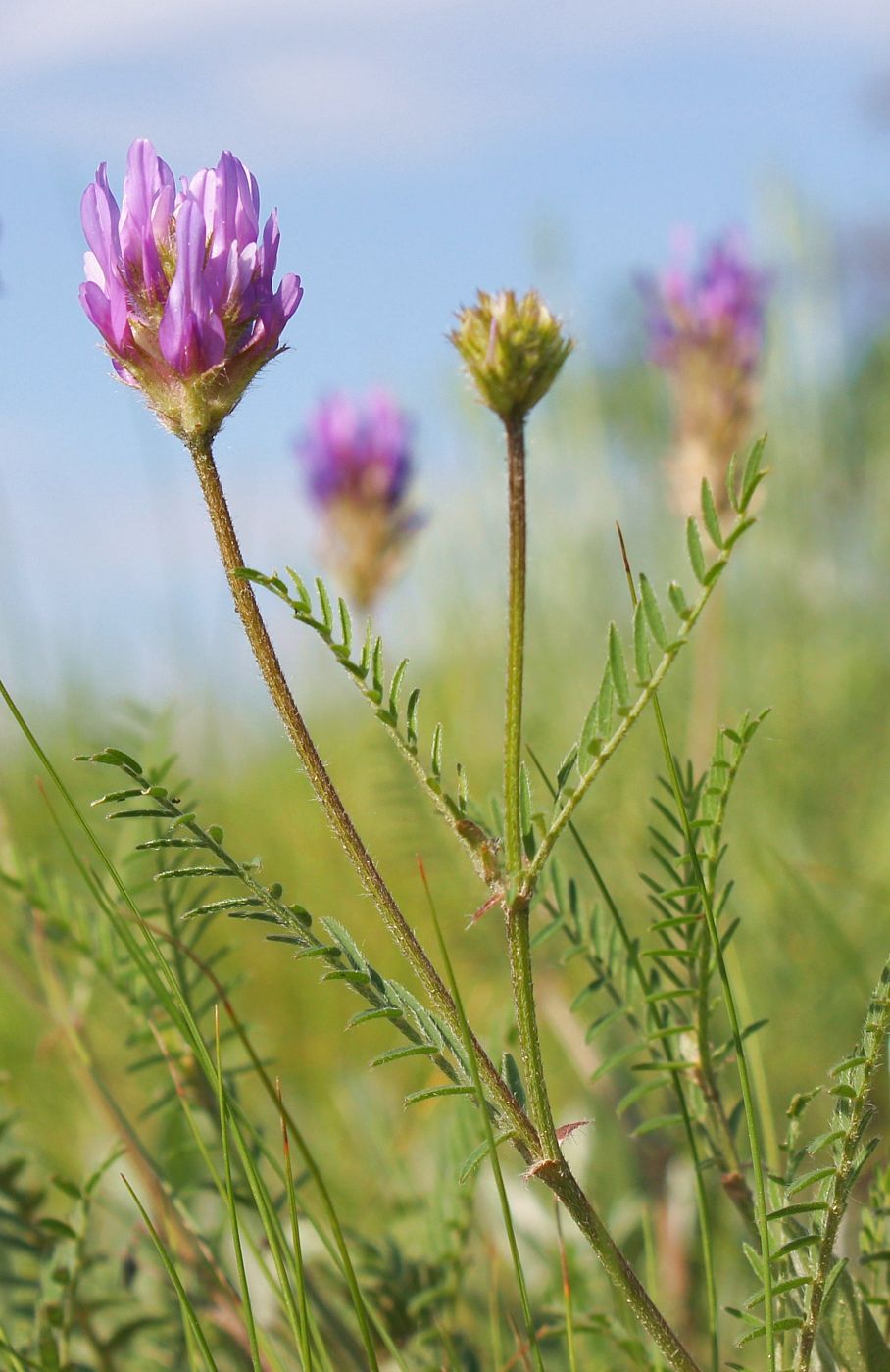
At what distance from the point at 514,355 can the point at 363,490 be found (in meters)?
1.82

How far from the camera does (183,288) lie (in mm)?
715

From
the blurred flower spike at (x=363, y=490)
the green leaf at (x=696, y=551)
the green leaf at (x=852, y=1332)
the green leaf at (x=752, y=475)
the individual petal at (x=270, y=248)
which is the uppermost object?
the blurred flower spike at (x=363, y=490)

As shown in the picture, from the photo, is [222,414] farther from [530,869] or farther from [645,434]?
[645,434]

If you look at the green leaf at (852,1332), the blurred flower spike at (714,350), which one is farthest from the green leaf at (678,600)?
the blurred flower spike at (714,350)

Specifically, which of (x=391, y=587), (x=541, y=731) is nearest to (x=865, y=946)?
(x=541, y=731)

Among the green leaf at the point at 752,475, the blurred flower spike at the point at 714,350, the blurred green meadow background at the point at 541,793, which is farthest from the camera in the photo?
the blurred flower spike at the point at 714,350

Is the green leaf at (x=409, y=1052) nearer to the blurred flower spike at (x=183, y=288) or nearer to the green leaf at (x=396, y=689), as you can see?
the green leaf at (x=396, y=689)

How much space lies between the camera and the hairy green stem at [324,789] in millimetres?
666

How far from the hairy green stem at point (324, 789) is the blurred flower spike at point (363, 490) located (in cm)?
174

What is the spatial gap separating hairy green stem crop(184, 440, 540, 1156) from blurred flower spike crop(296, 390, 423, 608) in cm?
174

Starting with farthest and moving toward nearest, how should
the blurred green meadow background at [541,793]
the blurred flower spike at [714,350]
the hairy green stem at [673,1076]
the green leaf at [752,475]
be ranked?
1. the blurred flower spike at [714,350]
2. the blurred green meadow background at [541,793]
3. the hairy green stem at [673,1076]
4. the green leaf at [752,475]

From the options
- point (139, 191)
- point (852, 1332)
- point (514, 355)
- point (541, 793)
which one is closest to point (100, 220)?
point (139, 191)

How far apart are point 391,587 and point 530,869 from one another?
185 centimetres

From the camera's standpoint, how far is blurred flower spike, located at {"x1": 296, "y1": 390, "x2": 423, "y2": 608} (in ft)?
8.10
